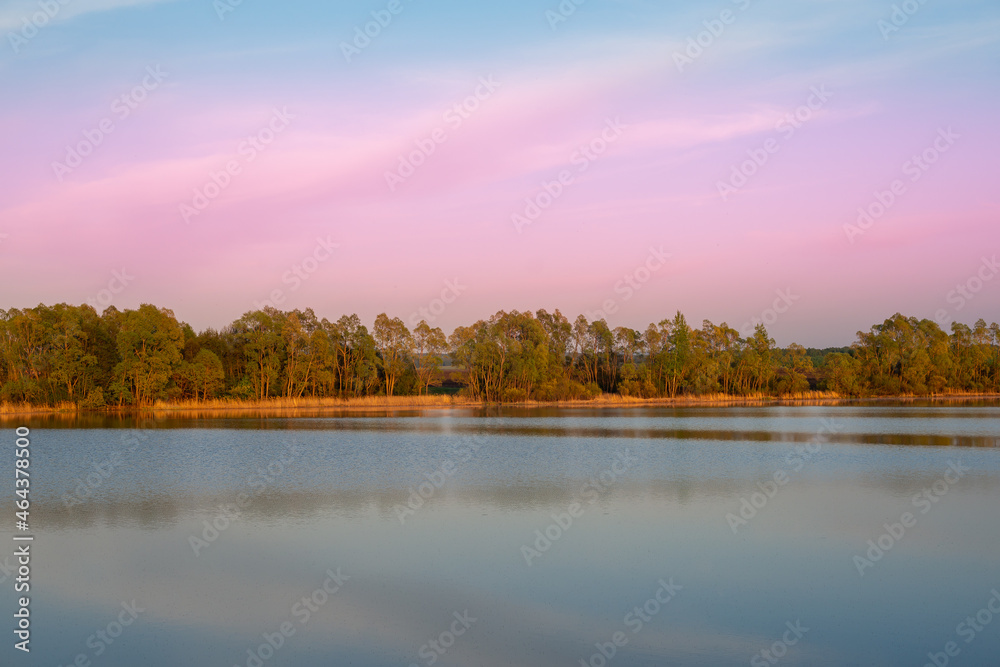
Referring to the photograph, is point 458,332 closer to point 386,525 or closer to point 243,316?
point 243,316

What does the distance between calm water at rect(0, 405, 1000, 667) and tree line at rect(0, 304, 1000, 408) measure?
35243 millimetres

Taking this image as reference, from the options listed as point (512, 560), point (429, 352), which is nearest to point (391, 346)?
point (429, 352)

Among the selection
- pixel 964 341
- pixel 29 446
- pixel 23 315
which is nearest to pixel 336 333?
pixel 23 315

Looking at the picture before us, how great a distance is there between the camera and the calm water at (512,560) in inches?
353

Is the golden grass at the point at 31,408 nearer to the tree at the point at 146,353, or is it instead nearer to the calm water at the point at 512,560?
the tree at the point at 146,353

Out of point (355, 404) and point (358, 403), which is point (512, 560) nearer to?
point (355, 404)

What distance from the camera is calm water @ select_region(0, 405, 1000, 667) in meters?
8.97

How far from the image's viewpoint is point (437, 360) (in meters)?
77.0

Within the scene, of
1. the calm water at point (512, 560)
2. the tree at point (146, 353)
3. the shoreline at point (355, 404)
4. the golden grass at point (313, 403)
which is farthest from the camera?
the golden grass at point (313, 403)

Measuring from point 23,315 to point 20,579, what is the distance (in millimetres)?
52087

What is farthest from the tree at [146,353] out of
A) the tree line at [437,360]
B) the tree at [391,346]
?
the tree at [391,346]

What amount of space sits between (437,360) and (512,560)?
2547 inches

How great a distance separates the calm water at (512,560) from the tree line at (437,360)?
116 feet

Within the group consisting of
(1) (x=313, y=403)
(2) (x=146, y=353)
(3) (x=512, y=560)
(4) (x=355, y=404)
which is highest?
(2) (x=146, y=353)
